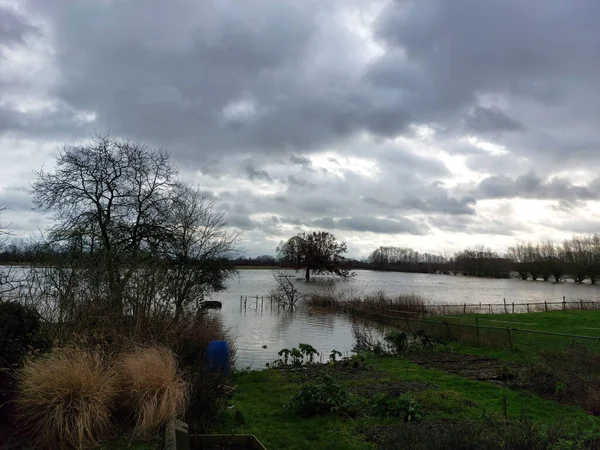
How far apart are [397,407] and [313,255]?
88.3 metres

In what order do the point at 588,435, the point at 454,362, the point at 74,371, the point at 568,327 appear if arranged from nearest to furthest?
1. the point at 588,435
2. the point at 74,371
3. the point at 454,362
4. the point at 568,327

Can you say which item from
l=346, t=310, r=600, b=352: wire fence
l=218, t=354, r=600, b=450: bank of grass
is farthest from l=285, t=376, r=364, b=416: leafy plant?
l=346, t=310, r=600, b=352: wire fence

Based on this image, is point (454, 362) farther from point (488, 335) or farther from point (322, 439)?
point (322, 439)

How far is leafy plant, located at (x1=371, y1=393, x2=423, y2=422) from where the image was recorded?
7.81m

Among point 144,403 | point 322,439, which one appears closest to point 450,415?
point 322,439

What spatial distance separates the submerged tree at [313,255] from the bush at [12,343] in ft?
285

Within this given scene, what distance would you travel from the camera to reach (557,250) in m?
119

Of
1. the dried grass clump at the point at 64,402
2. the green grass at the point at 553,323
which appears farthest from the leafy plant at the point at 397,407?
the green grass at the point at 553,323

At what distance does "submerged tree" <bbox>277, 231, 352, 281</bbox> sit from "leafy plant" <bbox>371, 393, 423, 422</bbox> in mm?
85238

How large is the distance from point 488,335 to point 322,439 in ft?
47.0

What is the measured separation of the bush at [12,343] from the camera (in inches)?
234

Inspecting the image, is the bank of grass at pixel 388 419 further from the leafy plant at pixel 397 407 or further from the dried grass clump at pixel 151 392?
the dried grass clump at pixel 151 392

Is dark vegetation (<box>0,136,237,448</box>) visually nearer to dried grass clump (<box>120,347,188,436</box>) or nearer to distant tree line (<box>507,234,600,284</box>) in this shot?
dried grass clump (<box>120,347,188,436</box>)

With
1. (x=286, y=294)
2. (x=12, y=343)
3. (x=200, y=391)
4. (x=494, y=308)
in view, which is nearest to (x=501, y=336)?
(x=200, y=391)
